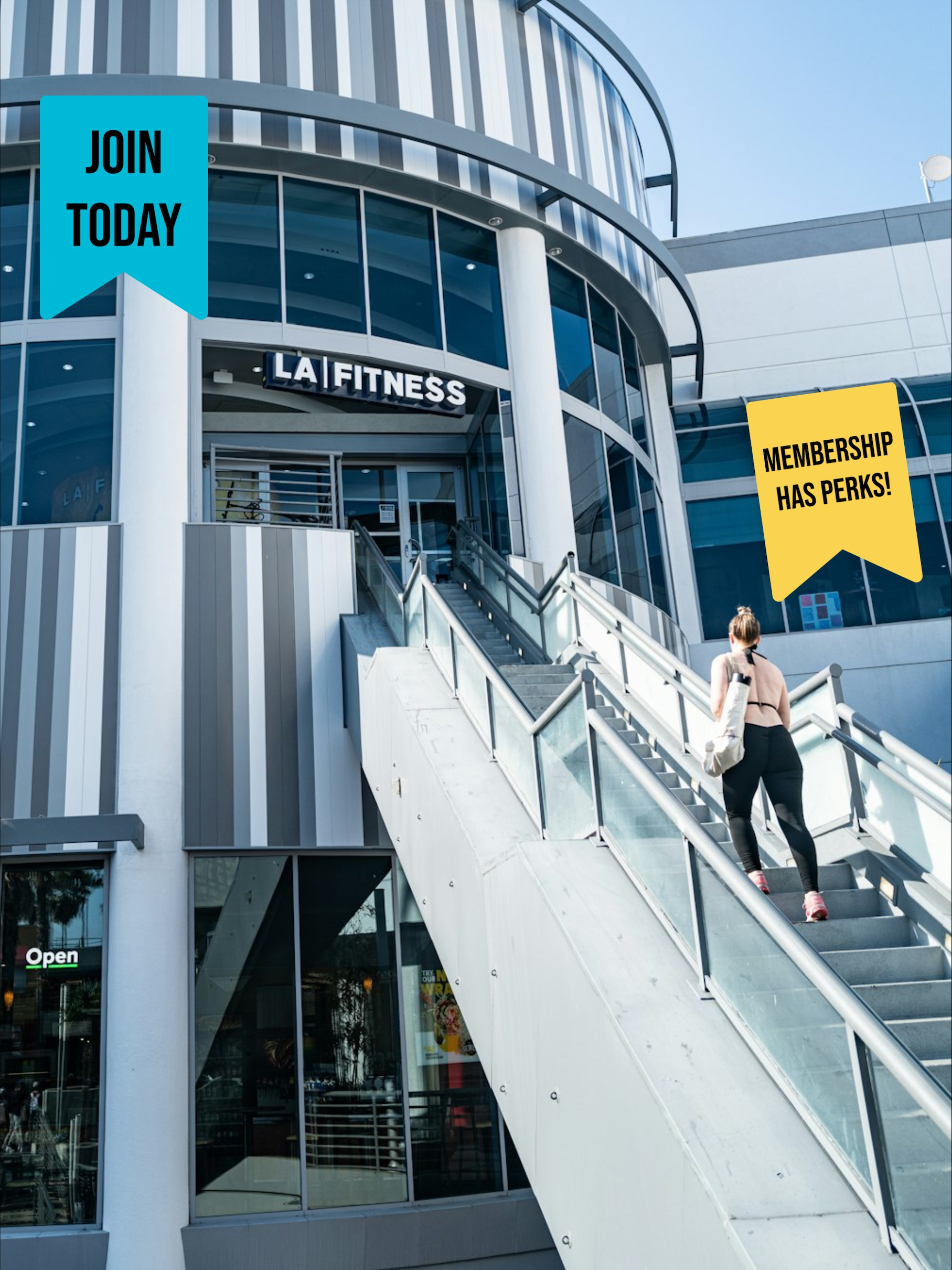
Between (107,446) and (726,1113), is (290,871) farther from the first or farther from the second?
(726,1113)

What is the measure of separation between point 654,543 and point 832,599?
3.49 m

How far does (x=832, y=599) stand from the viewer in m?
19.0

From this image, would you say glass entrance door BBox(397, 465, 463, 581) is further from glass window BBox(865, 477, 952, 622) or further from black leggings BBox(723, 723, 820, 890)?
black leggings BBox(723, 723, 820, 890)

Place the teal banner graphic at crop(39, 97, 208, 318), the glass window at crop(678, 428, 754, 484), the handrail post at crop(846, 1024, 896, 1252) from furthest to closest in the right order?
1. the glass window at crop(678, 428, 754, 484)
2. the teal banner graphic at crop(39, 97, 208, 318)
3. the handrail post at crop(846, 1024, 896, 1252)

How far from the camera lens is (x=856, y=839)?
6.66 metres

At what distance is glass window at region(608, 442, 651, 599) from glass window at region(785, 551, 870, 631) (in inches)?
136

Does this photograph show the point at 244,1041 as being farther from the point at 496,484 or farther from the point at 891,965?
the point at 496,484

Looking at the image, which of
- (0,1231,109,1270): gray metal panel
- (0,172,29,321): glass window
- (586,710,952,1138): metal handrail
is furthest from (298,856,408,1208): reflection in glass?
(0,172,29,321): glass window

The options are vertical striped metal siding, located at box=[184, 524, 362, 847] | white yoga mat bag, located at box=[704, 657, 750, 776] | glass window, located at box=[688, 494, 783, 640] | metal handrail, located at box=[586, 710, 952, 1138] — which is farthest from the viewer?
glass window, located at box=[688, 494, 783, 640]

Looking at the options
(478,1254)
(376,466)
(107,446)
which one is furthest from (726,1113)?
(376,466)

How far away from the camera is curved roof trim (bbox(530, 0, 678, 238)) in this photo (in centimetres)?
1528

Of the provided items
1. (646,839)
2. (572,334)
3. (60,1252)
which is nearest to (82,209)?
(572,334)

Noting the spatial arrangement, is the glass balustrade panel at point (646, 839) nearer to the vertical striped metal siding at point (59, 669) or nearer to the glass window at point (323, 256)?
the vertical striped metal siding at point (59, 669)

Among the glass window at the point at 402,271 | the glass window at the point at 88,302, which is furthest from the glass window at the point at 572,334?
the glass window at the point at 88,302
